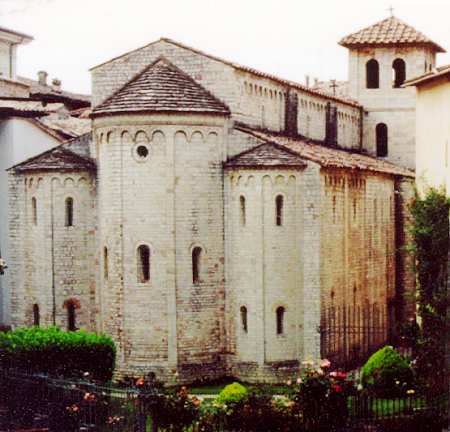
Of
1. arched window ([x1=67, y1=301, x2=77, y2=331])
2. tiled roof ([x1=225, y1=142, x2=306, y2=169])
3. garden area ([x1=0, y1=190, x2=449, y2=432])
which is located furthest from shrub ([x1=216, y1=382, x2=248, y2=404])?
arched window ([x1=67, y1=301, x2=77, y2=331])

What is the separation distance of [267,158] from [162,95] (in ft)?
10.4

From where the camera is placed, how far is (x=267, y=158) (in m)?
28.4

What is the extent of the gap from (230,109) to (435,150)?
5526 millimetres

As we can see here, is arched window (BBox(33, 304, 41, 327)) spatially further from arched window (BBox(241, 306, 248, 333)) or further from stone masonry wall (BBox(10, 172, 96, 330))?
arched window (BBox(241, 306, 248, 333))

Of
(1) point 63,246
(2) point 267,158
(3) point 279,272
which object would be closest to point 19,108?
(1) point 63,246

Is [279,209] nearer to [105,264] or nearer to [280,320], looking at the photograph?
[280,320]

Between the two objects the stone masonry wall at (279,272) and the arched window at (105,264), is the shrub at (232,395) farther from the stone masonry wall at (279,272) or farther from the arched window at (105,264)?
the arched window at (105,264)

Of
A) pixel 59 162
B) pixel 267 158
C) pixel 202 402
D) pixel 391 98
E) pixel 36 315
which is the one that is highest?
pixel 391 98

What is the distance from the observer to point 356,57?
43344 millimetres

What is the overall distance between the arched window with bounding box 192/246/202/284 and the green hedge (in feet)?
13.4

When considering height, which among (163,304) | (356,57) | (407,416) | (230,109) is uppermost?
(356,57)

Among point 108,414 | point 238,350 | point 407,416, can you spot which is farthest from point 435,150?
point 108,414

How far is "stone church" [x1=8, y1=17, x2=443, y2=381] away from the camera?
93.0 ft

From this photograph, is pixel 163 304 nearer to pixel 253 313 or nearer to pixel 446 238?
pixel 253 313
